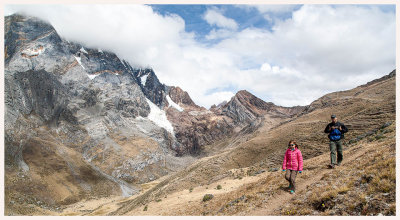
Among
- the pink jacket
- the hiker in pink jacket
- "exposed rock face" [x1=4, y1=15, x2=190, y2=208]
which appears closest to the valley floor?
the hiker in pink jacket

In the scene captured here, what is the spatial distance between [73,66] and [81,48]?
22.5 meters

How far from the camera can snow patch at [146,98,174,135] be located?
173750 mm

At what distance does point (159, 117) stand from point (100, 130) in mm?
79681

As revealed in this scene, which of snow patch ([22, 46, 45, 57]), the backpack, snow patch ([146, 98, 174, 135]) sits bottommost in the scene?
snow patch ([146, 98, 174, 135])

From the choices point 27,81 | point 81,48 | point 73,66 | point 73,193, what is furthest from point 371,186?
point 81,48

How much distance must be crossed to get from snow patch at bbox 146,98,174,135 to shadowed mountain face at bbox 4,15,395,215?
1195mm

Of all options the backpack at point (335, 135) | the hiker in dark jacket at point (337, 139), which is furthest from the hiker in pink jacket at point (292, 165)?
the backpack at point (335, 135)

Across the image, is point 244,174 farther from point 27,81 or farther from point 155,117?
point 155,117

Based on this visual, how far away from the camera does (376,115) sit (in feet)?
86.1

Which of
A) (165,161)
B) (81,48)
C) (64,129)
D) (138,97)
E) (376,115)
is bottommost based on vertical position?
(165,161)

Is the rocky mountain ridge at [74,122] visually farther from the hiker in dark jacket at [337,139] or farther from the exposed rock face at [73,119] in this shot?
the hiker in dark jacket at [337,139]

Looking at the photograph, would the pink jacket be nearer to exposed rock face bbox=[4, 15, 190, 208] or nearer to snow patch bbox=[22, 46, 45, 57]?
exposed rock face bbox=[4, 15, 190, 208]

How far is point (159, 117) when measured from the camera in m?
182

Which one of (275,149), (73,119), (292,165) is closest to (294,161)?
(292,165)
